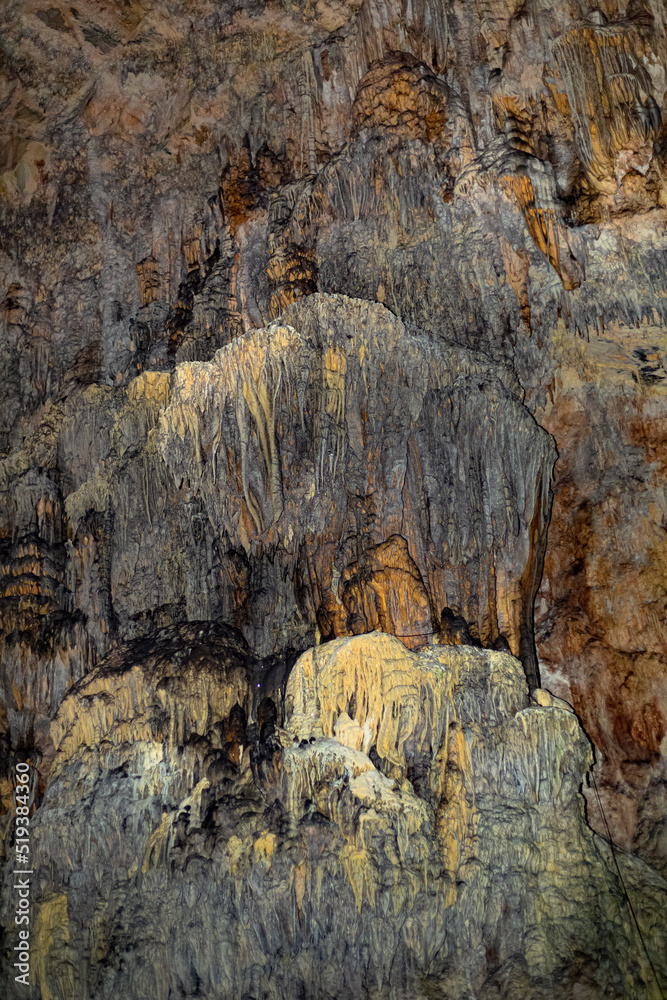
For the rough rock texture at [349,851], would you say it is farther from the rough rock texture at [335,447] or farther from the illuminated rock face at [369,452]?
the illuminated rock face at [369,452]

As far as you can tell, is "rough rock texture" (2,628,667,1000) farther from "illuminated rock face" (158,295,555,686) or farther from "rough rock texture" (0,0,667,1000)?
"illuminated rock face" (158,295,555,686)

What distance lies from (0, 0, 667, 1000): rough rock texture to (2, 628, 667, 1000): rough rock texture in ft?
0.08

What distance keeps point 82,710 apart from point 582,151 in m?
5.95

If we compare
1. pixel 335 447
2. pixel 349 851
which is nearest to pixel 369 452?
pixel 335 447

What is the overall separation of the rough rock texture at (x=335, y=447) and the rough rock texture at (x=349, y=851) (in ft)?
0.08

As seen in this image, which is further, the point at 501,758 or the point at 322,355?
the point at 322,355

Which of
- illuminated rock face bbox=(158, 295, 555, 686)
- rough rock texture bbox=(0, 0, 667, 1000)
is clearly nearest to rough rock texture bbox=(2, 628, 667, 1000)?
rough rock texture bbox=(0, 0, 667, 1000)

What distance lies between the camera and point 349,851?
5.67 meters

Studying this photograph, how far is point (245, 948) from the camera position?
18.7ft

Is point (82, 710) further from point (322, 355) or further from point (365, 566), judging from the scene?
point (322, 355)

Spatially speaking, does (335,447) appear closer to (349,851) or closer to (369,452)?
(369,452)

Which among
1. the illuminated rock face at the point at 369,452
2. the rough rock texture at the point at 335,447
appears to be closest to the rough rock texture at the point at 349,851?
the rough rock texture at the point at 335,447

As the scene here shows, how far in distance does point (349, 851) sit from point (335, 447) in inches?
113

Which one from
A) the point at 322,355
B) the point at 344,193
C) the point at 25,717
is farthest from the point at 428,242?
the point at 25,717
